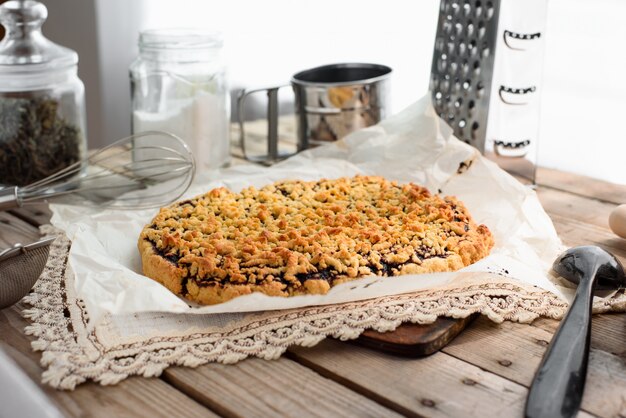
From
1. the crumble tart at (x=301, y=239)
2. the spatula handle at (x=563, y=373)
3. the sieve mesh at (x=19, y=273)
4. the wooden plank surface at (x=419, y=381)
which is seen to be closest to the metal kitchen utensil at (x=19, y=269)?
the sieve mesh at (x=19, y=273)

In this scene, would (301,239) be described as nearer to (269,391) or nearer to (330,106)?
(269,391)

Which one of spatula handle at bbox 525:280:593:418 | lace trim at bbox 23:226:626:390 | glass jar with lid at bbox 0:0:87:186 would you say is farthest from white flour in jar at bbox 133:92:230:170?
spatula handle at bbox 525:280:593:418

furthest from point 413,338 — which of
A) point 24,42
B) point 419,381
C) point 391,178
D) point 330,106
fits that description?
point 24,42

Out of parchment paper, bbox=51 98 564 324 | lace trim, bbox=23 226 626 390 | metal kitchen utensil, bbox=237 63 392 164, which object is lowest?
lace trim, bbox=23 226 626 390

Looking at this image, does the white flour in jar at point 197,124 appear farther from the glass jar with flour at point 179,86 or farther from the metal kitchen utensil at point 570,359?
the metal kitchen utensil at point 570,359

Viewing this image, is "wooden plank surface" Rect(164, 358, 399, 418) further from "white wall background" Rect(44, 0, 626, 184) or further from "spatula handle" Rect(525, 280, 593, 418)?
"white wall background" Rect(44, 0, 626, 184)

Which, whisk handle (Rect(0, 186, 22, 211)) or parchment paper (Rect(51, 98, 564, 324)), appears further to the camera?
whisk handle (Rect(0, 186, 22, 211))
